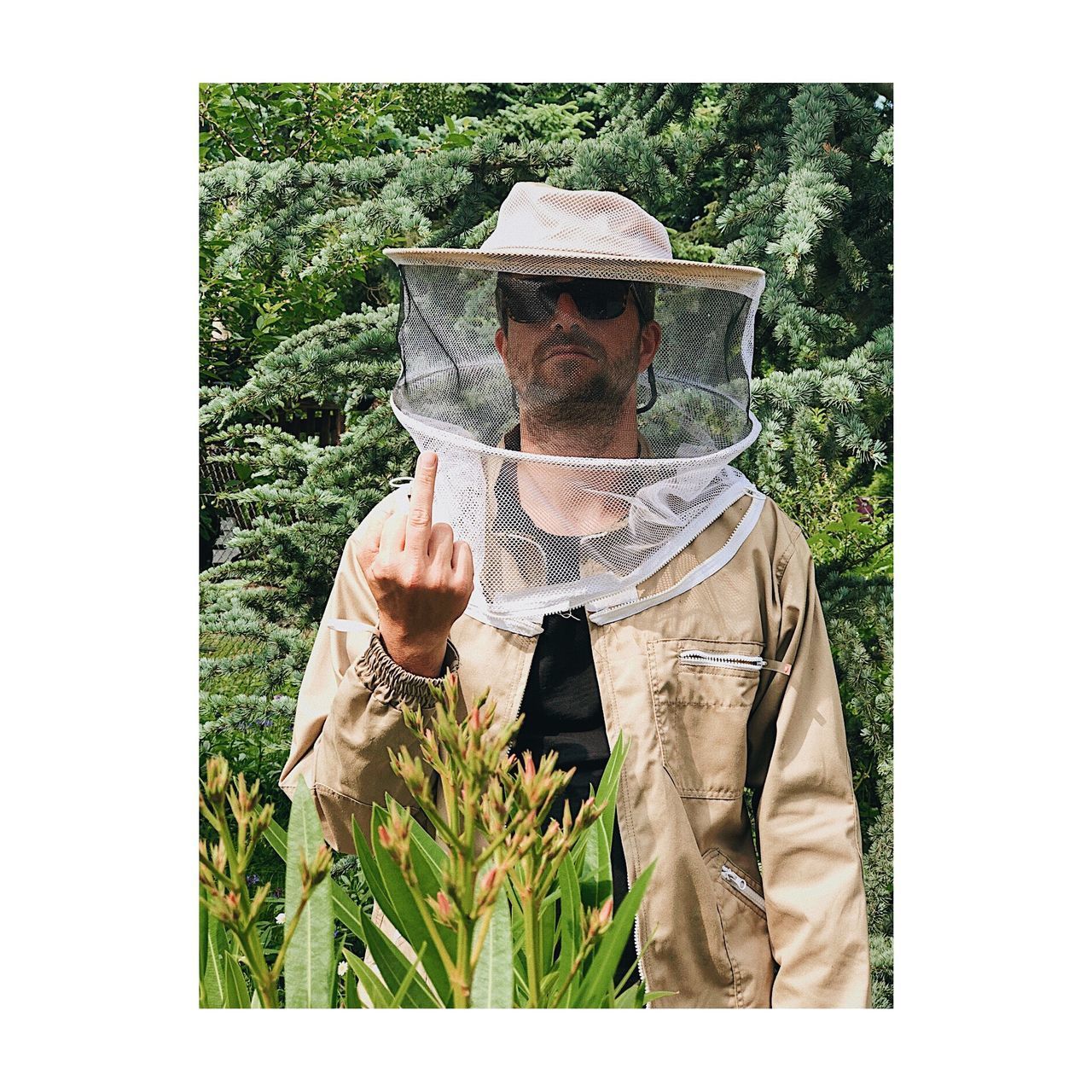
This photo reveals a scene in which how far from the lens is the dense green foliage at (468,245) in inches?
80.5

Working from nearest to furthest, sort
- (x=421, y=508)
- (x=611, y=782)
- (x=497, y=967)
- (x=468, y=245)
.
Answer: (x=497, y=967), (x=611, y=782), (x=421, y=508), (x=468, y=245)

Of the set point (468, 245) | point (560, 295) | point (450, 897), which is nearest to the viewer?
point (450, 897)

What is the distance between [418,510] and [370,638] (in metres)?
0.25

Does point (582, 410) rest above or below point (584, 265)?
below

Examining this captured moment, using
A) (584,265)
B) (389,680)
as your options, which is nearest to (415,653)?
(389,680)

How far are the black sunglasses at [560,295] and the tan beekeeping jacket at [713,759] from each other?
43 centimetres

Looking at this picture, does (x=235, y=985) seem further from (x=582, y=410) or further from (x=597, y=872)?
(x=582, y=410)

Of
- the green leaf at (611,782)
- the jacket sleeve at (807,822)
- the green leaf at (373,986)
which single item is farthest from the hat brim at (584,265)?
the green leaf at (373,986)

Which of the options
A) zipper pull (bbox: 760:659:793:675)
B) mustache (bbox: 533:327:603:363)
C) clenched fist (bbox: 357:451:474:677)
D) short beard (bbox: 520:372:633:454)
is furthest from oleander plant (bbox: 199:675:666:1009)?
mustache (bbox: 533:327:603:363)

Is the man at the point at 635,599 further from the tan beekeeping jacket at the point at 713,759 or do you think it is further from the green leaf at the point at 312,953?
the green leaf at the point at 312,953

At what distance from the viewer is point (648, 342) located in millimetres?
1887

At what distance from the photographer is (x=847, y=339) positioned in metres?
2.10

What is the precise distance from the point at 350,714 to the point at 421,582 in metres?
0.26

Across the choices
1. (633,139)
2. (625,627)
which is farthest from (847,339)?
(625,627)
